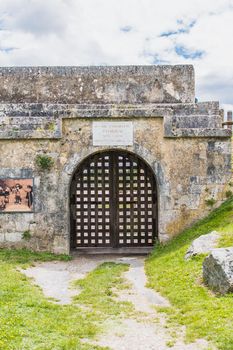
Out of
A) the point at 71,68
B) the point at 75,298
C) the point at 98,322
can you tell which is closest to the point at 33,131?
the point at 71,68

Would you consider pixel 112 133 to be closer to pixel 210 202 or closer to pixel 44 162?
pixel 44 162

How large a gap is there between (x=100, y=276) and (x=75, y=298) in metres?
1.75

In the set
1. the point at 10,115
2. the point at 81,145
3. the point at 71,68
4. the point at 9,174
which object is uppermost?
the point at 71,68

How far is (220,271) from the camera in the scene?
25.5ft

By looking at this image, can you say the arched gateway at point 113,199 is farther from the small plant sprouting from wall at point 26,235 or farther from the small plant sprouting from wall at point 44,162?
the small plant sprouting from wall at point 26,235

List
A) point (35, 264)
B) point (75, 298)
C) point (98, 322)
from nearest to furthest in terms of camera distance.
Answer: point (98, 322) → point (75, 298) → point (35, 264)

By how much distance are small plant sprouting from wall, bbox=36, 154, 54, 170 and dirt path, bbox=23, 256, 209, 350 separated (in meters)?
2.61

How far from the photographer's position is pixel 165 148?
1312 cm

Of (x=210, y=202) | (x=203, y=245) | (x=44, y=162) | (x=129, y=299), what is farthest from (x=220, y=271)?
(x=44, y=162)

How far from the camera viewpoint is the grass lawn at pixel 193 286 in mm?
6332

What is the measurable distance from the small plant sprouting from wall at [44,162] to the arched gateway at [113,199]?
3.22ft

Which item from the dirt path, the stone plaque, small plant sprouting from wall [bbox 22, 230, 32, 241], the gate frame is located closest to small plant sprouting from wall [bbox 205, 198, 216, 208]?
the gate frame

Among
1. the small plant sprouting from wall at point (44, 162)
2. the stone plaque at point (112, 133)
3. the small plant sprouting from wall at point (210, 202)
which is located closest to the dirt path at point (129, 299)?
the small plant sprouting from wall at point (210, 202)

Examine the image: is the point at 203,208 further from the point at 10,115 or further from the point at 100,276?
the point at 10,115
